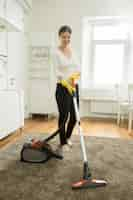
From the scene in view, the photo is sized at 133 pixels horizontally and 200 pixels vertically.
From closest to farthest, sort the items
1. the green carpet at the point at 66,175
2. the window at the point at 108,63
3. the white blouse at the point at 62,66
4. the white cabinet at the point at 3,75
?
the green carpet at the point at 66,175 → the white blouse at the point at 62,66 → the white cabinet at the point at 3,75 → the window at the point at 108,63

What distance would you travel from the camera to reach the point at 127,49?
155 inches

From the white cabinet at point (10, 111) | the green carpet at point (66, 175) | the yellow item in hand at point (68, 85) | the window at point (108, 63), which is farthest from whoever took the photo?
the window at point (108, 63)

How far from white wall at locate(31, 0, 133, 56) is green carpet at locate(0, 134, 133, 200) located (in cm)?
262

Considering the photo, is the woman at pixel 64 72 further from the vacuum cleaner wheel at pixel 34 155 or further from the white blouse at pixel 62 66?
the vacuum cleaner wheel at pixel 34 155

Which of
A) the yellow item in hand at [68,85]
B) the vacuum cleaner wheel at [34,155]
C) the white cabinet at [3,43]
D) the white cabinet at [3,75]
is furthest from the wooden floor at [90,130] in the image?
the white cabinet at [3,43]

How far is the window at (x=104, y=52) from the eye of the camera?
3.94 metres

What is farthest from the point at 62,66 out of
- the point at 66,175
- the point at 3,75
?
the point at 3,75

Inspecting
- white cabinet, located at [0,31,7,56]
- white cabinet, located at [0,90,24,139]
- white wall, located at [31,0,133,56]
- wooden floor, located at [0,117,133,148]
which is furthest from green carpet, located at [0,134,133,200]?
white wall, located at [31,0,133,56]

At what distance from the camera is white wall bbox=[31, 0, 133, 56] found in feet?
12.3

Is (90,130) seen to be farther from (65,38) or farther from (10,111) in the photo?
(65,38)

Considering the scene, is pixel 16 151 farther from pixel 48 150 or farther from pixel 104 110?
pixel 104 110

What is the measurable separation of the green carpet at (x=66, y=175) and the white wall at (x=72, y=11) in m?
2.62

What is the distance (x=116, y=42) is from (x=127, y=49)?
0.29m

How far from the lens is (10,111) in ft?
8.16
